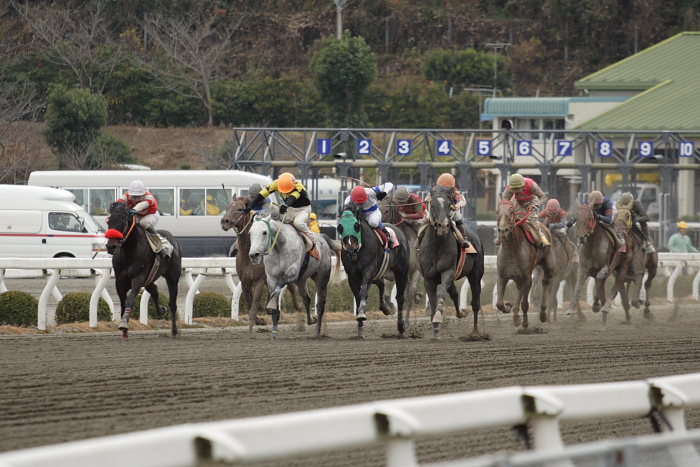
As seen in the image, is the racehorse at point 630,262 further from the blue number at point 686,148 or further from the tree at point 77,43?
the tree at point 77,43

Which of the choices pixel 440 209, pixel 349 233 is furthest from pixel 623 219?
pixel 349 233

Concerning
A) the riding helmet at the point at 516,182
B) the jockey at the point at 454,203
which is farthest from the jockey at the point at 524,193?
the jockey at the point at 454,203

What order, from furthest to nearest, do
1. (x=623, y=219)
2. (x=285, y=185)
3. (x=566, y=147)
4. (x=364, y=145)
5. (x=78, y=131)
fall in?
(x=78, y=131) → (x=566, y=147) → (x=364, y=145) → (x=623, y=219) → (x=285, y=185)

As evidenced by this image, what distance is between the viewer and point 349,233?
1268cm

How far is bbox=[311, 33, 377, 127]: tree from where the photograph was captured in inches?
1742

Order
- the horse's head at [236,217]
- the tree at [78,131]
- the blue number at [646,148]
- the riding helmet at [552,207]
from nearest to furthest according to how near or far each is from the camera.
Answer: the horse's head at [236,217]
the riding helmet at [552,207]
the blue number at [646,148]
the tree at [78,131]

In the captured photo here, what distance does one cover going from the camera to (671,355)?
35.9 ft

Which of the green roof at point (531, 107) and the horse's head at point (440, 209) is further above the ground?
the green roof at point (531, 107)

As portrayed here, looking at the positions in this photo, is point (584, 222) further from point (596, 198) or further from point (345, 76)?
point (345, 76)

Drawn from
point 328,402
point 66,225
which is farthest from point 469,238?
point 66,225

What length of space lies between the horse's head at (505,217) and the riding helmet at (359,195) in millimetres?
Answer: 1711

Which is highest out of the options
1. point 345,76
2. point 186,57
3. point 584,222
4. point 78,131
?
point 186,57

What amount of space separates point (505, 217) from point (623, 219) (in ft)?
12.1

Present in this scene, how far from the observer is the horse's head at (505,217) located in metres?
13.7
